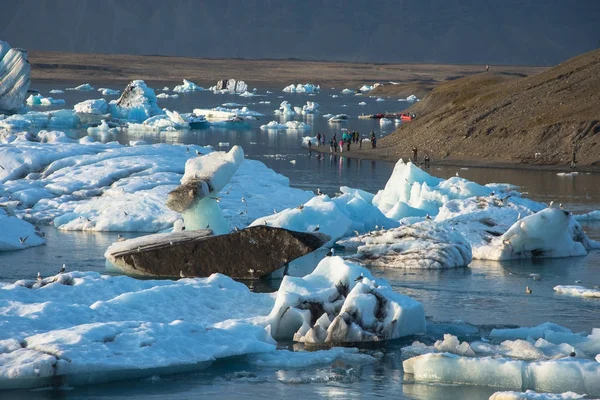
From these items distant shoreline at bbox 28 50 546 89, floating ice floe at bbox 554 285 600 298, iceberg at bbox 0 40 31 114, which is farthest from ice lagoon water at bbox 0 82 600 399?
distant shoreline at bbox 28 50 546 89

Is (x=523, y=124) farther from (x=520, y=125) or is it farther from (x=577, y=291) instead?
(x=577, y=291)

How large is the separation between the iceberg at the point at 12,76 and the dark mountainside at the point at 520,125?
65.5ft

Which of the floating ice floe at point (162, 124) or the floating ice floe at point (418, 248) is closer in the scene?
the floating ice floe at point (418, 248)

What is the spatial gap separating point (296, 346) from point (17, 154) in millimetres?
17105

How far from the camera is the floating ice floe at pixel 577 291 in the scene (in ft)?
59.5

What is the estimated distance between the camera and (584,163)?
43156 mm

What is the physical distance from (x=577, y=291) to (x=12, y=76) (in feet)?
153

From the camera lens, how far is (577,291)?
1823 centimetres

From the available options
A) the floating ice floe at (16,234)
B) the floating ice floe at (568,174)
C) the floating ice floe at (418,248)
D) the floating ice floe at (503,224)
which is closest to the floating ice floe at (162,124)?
the floating ice floe at (568,174)

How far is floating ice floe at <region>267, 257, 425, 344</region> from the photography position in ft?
47.5

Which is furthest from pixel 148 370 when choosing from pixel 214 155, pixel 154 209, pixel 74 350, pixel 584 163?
pixel 584 163

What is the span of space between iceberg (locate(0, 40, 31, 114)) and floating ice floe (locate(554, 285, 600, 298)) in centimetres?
4569

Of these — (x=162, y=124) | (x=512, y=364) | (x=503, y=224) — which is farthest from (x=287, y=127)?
(x=512, y=364)

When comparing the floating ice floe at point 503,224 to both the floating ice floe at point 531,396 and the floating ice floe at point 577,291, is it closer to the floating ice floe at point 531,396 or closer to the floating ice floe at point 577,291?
the floating ice floe at point 577,291
